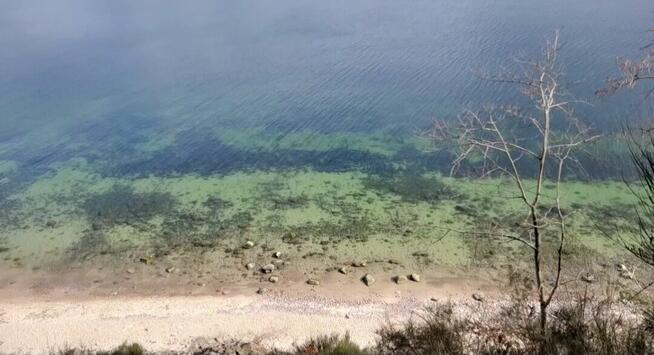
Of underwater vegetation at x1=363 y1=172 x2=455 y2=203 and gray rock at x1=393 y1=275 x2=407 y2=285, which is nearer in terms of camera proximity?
gray rock at x1=393 y1=275 x2=407 y2=285

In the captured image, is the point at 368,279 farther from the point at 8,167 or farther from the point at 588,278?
the point at 8,167

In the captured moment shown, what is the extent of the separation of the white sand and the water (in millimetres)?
3835

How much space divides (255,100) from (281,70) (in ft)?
17.6

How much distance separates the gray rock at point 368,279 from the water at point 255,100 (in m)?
2.66

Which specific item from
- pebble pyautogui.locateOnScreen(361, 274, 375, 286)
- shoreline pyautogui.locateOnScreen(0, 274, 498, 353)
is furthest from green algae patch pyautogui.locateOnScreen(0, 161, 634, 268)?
shoreline pyautogui.locateOnScreen(0, 274, 498, 353)

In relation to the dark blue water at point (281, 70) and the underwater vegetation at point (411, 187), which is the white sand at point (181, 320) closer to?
the underwater vegetation at point (411, 187)

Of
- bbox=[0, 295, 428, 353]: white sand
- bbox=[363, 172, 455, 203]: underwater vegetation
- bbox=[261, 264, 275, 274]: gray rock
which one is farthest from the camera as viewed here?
bbox=[363, 172, 455, 203]: underwater vegetation

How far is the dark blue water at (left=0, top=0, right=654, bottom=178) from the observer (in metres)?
28.2

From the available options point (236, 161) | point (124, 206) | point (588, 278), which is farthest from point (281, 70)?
point (588, 278)

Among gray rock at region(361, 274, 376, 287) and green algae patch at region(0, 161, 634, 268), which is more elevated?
green algae patch at region(0, 161, 634, 268)

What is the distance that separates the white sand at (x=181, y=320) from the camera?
1371 cm

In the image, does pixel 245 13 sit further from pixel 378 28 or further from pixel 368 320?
pixel 368 320

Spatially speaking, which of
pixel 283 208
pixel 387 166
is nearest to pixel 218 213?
pixel 283 208

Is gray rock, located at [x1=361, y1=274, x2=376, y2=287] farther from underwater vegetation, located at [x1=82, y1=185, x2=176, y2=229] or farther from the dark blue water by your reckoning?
underwater vegetation, located at [x1=82, y1=185, x2=176, y2=229]
